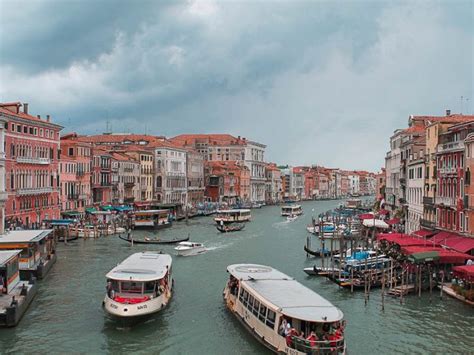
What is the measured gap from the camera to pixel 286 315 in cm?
1232

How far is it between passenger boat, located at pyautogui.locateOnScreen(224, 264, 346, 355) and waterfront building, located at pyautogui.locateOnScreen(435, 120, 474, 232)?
957 cm

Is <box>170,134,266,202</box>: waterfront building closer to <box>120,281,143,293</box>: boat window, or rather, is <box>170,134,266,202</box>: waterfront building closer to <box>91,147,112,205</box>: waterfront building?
<box>91,147,112,205</box>: waterfront building

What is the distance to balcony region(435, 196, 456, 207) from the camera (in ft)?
76.7

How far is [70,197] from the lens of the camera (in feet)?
138

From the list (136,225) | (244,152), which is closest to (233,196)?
(244,152)

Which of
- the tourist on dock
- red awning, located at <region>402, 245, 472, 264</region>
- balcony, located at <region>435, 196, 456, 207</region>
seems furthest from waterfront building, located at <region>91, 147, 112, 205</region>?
the tourist on dock

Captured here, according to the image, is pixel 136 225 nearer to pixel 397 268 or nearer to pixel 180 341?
pixel 397 268

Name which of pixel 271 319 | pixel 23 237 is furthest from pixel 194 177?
pixel 271 319

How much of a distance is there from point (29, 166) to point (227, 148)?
53.5 meters

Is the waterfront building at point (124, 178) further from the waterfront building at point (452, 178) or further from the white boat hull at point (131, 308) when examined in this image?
the white boat hull at point (131, 308)

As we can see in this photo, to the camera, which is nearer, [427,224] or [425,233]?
[425,233]

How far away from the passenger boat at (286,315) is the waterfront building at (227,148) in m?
70.4

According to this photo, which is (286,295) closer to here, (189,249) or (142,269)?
(142,269)

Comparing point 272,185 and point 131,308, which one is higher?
point 272,185
